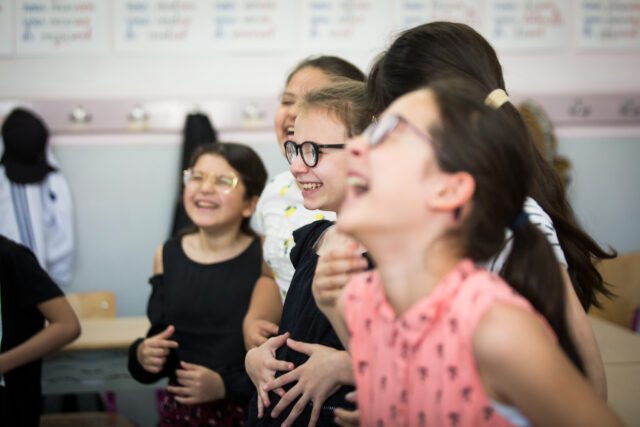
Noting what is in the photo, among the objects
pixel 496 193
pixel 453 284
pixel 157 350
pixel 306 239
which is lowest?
pixel 157 350

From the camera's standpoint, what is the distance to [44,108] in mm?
3756

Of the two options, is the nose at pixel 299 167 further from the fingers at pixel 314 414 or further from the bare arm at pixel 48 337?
the bare arm at pixel 48 337

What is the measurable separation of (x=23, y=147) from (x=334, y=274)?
9.60 feet

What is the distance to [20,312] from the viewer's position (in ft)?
7.11

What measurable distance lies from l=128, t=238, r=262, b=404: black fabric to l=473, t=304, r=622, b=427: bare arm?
129 cm

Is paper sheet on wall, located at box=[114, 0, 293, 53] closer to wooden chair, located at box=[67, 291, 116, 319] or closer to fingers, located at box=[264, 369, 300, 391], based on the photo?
wooden chair, located at box=[67, 291, 116, 319]

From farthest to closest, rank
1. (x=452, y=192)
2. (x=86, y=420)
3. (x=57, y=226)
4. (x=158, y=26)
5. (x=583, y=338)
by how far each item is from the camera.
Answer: (x=158, y=26)
(x=57, y=226)
(x=86, y=420)
(x=583, y=338)
(x=452, y=192)

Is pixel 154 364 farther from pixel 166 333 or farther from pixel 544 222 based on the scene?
pixel 544 222

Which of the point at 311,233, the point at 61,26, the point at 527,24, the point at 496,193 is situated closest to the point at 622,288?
the point at 527,24

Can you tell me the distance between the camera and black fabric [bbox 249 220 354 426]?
1.29 m

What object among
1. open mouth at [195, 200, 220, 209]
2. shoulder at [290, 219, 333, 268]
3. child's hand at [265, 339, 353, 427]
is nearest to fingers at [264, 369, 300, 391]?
child's hand at [265, 339, 353, 427]

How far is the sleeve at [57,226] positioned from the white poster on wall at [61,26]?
699 mm

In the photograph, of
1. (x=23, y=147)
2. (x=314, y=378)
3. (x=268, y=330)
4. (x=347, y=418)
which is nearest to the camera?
(x=347, y=418)

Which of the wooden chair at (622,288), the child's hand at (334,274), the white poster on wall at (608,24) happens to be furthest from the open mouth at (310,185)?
the white poster on wall at (608,24)
